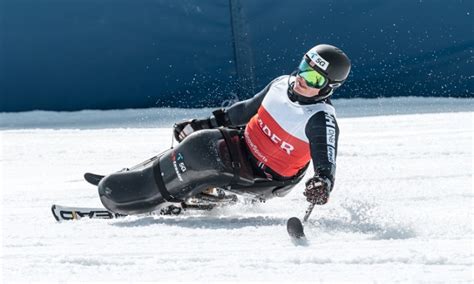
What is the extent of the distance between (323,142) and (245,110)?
0.81m

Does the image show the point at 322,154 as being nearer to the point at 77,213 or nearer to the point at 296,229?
the point at 296,229

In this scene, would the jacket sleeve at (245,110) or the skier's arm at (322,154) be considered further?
the jacket sleeve at (245,110)

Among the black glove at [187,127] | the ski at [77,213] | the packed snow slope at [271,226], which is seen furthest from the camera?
the black glove at [187,127]

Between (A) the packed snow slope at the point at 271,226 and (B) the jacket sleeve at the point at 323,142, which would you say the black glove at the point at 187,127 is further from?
(B) the jacket sleeve at the point at 323,142

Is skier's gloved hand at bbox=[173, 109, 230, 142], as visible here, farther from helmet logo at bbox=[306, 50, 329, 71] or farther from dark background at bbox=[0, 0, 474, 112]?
dark background at bbox=[0, 0, 474, 112]

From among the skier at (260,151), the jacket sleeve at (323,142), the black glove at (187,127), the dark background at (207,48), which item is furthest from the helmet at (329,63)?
the dark background at (207,48)

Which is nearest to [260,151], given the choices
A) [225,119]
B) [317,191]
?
[225,119]

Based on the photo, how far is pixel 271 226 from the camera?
4324mm

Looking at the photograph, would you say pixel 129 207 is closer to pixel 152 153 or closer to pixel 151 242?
pixel 151 242

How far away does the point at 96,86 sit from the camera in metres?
9.22

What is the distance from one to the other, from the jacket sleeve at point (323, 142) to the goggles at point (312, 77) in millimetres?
143

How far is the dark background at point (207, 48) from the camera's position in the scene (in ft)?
30.1

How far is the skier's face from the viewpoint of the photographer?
4.27 meters

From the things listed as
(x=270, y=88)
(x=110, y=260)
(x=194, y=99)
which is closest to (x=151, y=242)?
(x=110, y=260)
